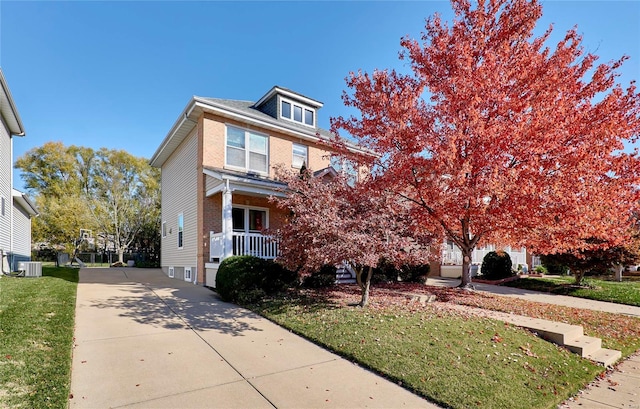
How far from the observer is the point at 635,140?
7.39m

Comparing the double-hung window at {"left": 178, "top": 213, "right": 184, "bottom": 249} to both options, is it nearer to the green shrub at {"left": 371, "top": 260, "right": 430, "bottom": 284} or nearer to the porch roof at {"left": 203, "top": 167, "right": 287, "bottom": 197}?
the porch roof at {"left": 203, "top": 167, "right": 287, "bottom": 197}

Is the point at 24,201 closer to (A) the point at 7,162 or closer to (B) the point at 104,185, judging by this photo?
(A) the point at 7,162

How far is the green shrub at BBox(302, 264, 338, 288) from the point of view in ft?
34.5

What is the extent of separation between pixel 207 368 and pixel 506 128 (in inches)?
268

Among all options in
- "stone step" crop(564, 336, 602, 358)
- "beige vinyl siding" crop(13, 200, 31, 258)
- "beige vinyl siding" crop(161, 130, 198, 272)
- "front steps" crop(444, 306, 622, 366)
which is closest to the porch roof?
"beige vinyl siding" crop(161, 130, 198, 272)

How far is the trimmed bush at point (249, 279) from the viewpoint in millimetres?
9008

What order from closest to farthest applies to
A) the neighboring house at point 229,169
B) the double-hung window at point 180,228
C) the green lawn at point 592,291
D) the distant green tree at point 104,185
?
the green lawn at point 592,291, the neighboring house at point 229,169, the double-hung window at point 180,228, the distant green tree at point 104,185

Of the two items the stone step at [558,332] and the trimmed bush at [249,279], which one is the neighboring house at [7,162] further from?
the stone step at [558,332]

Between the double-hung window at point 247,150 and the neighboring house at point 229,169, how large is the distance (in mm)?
39

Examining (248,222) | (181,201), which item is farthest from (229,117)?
(181,201)

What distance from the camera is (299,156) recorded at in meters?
15.4

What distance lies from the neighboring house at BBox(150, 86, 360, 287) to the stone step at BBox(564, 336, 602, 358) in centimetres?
735

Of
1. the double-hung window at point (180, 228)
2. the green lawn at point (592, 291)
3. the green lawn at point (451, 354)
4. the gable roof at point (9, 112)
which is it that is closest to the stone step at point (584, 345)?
the green lawn at point (451, 354)

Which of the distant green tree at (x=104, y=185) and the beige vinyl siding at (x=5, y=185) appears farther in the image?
the distant green tree at (x=104, y=185)
